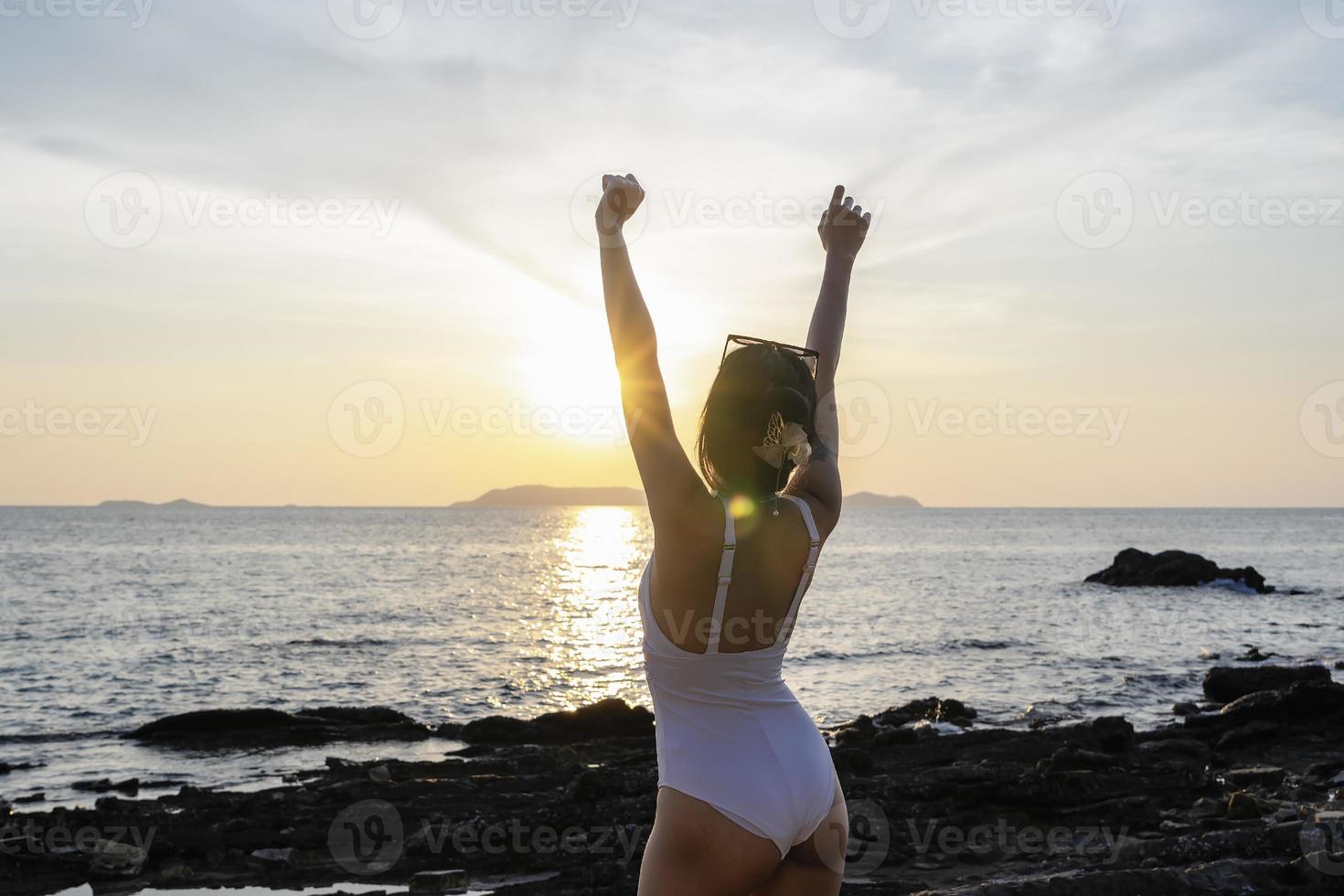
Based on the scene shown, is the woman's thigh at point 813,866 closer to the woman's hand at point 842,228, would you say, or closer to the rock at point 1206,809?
the woman's hand at point 842,228

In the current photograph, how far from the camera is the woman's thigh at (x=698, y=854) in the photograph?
239 centimetres

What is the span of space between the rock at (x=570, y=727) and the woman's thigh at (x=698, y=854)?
56.3 ft

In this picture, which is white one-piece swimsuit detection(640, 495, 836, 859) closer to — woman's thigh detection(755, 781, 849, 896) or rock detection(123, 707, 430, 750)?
woman's thigh detection(755, 781, 849, 896)

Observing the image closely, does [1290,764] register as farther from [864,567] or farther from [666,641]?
[864,567]

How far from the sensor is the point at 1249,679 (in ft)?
74.7

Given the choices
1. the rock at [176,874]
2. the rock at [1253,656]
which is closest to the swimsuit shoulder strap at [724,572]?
the rock at [176,874]

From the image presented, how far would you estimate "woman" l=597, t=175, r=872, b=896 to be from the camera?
2.32 meters

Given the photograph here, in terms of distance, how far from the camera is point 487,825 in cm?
1159

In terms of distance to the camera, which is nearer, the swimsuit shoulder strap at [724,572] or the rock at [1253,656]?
the swimsuit shoulder strap at [724,572]

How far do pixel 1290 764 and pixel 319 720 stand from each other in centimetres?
1648

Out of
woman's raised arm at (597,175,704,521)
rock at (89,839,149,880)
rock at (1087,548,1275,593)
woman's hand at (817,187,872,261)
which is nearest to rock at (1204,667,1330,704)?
rock at (89,839,149,880)

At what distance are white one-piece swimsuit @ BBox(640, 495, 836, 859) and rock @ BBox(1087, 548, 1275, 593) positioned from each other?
61.6 metres

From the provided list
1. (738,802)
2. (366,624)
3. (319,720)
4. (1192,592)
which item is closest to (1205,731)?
(319,720)

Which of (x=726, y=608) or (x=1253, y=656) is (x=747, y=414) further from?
(x=1253, y=656)
